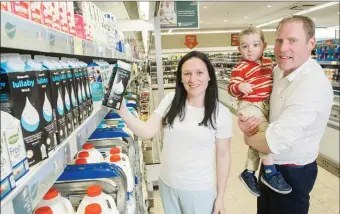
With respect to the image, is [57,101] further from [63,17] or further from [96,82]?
[96,82]

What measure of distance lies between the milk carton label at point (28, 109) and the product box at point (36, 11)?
0.21 meters

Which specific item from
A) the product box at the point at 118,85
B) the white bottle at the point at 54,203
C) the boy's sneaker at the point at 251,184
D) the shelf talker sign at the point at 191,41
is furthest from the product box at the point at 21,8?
the shelf talker sign at the point at 191,41

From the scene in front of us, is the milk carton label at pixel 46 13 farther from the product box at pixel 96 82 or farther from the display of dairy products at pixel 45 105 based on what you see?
the product box at pixel 96 82

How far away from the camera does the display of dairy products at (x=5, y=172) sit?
1.87 feet

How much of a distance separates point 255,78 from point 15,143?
Result: 1.57m

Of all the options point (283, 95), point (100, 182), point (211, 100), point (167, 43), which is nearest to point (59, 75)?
point (100, 182)

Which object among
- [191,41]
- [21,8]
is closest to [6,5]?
[21,8]

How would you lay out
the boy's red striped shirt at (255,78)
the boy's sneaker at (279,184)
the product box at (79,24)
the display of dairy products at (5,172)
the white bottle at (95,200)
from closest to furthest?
the display of dairy products at (5,172)
the white bottle at (95,200)
the product box at (79,24)
the boy's sneaker at (279,184)
the boy's red striped shirt at (255,78)

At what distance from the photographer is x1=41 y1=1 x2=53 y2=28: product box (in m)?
0.96

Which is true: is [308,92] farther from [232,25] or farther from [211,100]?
[232,25]

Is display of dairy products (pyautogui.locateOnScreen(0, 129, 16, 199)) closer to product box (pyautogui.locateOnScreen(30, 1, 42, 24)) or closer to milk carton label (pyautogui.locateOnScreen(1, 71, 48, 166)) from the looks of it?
milk carton label (pyautogui.locateOnScreen(1, 71, 48, 166))

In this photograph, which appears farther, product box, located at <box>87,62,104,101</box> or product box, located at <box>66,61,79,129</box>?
product box, located at <box>87,62,104,101</box>

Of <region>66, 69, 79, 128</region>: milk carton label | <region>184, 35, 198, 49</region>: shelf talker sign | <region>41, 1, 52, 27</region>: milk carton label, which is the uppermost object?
<region>184, 35, 198, 49</region>: shelf talker sign

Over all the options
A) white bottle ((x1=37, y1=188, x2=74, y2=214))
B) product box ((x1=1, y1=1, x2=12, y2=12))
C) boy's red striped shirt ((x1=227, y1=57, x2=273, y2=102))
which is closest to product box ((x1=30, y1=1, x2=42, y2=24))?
product box ((x1=1, y1=1, x2=12, y2=12))
